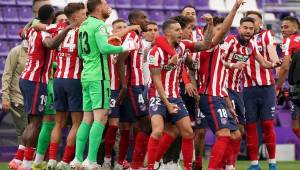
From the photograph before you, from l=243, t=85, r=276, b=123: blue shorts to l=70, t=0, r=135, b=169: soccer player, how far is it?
300 cm

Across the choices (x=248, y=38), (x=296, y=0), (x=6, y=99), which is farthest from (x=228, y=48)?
(x=296, y=0)

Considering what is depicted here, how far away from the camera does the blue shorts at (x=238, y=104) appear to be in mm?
14297

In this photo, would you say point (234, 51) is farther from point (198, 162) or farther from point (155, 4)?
point (155, 4)

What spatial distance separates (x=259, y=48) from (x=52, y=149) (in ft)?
11.9

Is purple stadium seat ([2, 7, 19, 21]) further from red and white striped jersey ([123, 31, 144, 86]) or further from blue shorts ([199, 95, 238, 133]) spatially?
blue shorts ([199, 95, 238, 133])

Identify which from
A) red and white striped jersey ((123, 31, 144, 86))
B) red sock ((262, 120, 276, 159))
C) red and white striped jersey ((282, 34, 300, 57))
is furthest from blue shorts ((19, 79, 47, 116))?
red and white striped jersey ((282, 34, 300, 57))

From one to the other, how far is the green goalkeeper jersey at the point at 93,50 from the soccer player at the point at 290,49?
343 centimetres

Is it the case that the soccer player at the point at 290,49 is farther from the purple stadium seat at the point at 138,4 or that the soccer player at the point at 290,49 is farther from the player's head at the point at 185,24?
the purple stadium seat at the point at 138,4

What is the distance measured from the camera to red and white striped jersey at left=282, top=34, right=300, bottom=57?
1502 cm

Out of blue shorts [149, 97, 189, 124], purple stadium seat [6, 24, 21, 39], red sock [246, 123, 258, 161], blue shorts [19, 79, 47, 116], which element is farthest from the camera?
purple stadium seat [6, 24, 21, 39]

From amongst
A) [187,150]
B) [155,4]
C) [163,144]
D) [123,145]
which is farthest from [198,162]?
[155,4]

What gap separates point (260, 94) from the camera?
581 inches

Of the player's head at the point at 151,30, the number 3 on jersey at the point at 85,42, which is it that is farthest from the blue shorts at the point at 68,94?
the player's head at the point at 151,30

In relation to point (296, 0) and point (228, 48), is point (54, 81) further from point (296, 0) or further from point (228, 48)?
point (296, 0)
